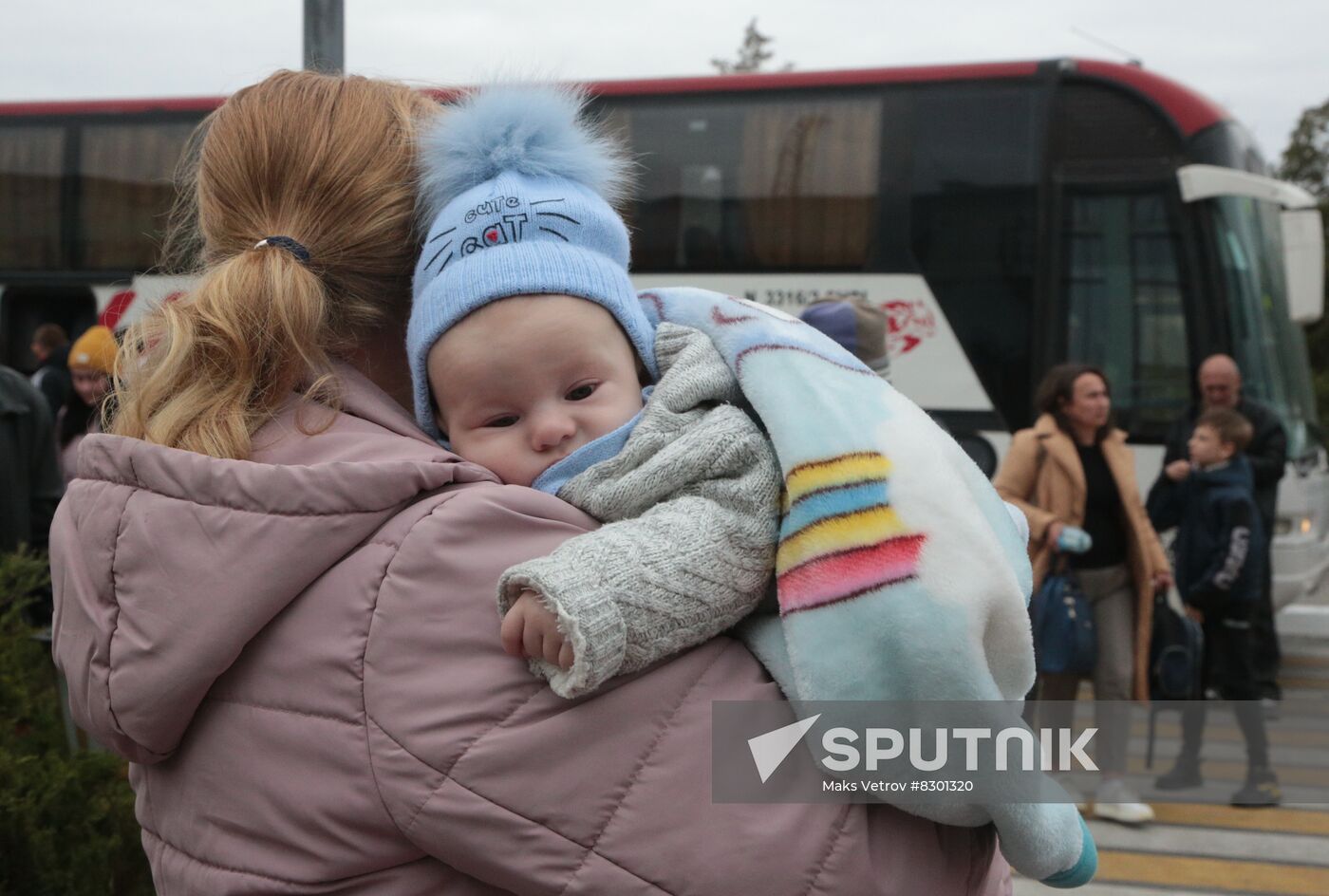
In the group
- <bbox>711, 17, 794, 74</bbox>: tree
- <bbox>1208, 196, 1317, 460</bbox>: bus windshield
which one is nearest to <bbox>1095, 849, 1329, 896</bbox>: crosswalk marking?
<bbox>1208, 196, 1317, 460</bbox>: bus windshield

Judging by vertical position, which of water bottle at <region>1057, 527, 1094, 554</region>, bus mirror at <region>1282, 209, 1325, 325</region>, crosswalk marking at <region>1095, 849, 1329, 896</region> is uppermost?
bus mirror at <region>1282, 209, 1325, 325</region>

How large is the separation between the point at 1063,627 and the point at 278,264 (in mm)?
4773

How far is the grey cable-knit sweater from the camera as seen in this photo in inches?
46.3

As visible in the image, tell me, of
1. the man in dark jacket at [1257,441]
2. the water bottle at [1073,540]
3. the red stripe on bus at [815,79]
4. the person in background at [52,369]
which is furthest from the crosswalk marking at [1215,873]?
the person in background at [52,369]

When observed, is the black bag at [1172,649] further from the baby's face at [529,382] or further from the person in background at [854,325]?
the baby's face at [529,382]

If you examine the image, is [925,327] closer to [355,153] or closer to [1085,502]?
[1085,502]

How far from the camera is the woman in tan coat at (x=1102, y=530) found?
575 centimetres

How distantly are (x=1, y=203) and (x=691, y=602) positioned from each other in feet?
37.6

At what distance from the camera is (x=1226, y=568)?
5930 millimetres

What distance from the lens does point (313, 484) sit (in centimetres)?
122

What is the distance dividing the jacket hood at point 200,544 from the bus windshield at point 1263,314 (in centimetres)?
794

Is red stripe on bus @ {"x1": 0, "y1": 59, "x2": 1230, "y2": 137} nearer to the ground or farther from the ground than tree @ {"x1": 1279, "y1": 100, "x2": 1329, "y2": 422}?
farther from the ground

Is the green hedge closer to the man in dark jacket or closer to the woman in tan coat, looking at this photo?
the woman in tan coat

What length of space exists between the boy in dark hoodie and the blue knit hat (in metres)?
5.08
